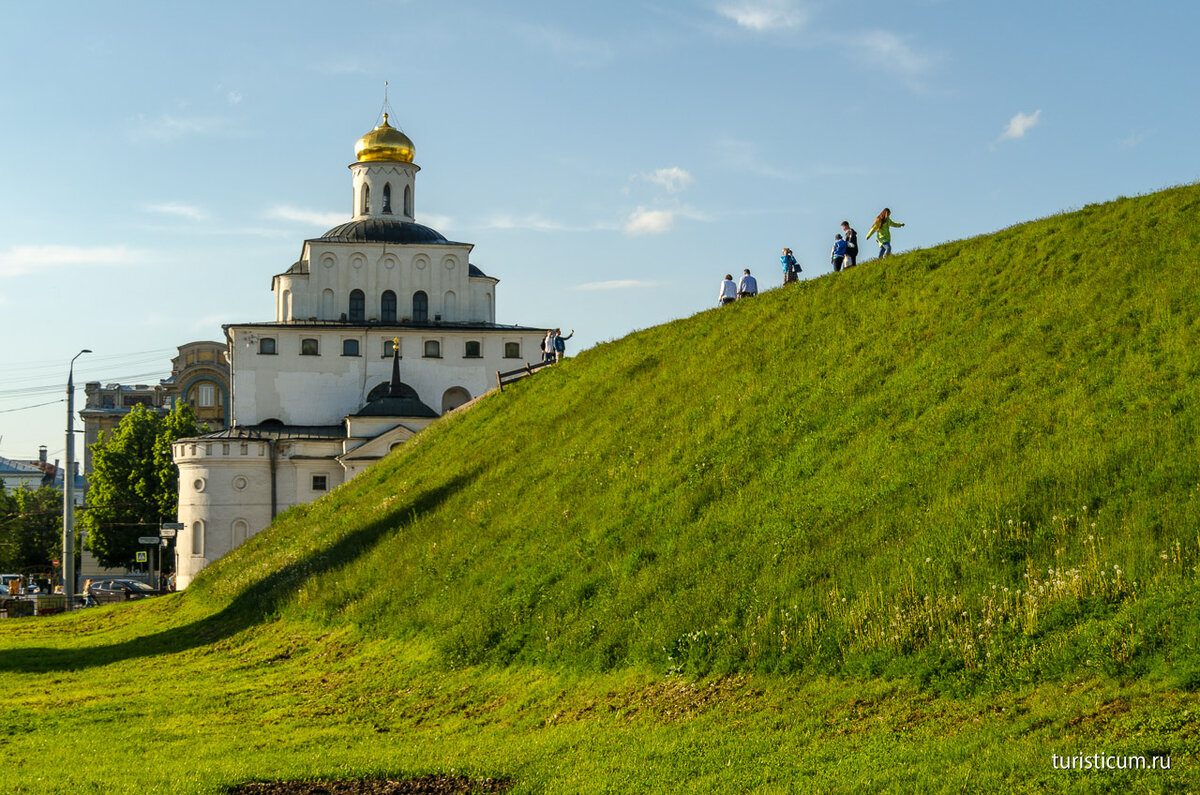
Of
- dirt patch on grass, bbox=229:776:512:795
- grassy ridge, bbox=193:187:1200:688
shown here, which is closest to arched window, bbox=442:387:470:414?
grassy ridge, bbox=193:187:1200:688

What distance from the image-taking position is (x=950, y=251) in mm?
26875

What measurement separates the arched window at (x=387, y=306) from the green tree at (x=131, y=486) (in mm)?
14919

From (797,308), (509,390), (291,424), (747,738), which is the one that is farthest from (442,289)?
(747,738)

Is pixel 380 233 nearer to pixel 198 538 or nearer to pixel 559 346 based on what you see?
pixel 198 538

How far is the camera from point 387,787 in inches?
431

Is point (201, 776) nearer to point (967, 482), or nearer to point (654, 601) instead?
point (654, 601)

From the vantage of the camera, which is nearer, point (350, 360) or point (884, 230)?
point (884, 230)

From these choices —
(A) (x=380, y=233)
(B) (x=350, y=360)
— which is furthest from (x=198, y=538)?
(A) (x=380, y=233)

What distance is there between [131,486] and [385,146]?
2563 cm

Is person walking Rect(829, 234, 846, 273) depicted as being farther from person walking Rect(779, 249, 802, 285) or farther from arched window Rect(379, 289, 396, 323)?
arched window Rect(379, 289, 396, 323)

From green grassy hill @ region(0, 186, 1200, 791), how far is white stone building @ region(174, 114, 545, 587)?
32.6 metres

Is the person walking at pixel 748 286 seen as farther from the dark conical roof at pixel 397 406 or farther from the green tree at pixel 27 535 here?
the green tree at pixel 27 535

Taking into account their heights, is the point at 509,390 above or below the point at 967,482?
above

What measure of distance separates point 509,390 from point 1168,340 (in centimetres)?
2083
